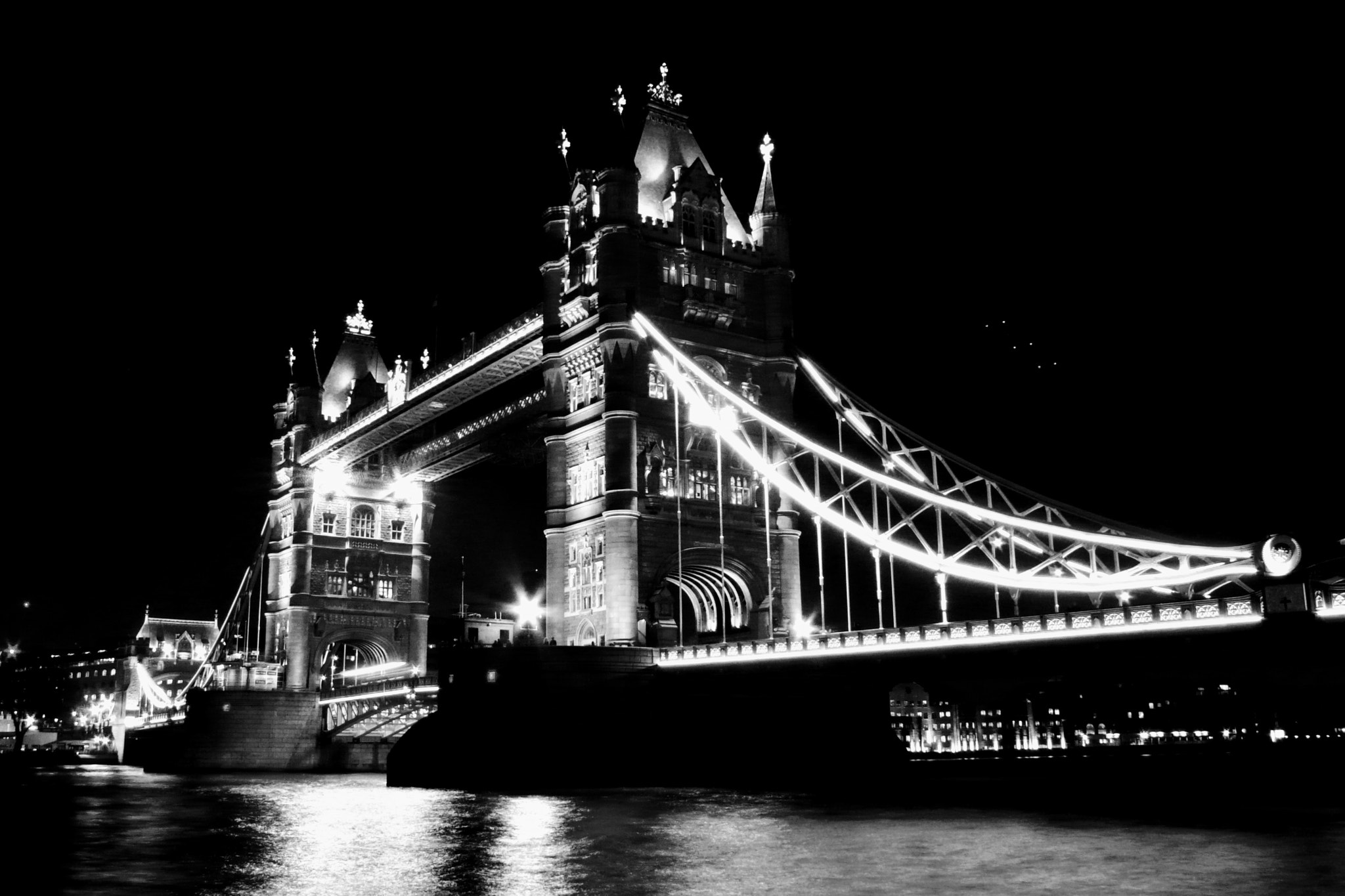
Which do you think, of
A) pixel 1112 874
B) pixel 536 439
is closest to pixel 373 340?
pixel 536 439

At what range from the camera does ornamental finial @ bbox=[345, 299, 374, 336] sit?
87.8 m

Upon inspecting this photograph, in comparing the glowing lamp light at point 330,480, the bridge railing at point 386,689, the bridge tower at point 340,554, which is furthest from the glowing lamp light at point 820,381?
the glowing lamp light at point 330,480

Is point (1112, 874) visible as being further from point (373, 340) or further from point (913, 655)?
point (373, 340)

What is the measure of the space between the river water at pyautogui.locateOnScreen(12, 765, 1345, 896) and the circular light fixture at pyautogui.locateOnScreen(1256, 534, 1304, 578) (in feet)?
17.7

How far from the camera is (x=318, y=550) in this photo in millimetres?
81062

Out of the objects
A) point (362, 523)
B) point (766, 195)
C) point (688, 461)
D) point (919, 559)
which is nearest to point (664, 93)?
point (766, 195)

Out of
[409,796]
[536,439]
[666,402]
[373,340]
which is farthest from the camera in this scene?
[373,340]

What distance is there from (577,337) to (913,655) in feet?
74.7

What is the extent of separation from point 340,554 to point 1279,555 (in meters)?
62.3

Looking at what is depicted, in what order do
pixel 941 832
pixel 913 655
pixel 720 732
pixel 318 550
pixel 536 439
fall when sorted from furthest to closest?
pixel 318 550, pixel 536 439, pixel 720 732, pixel 913 655, pixel 941 832

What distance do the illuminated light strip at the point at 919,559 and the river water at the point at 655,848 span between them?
17.9 feet

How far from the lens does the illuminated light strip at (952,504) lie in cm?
3044

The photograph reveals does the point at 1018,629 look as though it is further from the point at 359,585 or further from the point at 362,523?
the point at 362,523

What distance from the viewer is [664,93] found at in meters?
57.6
